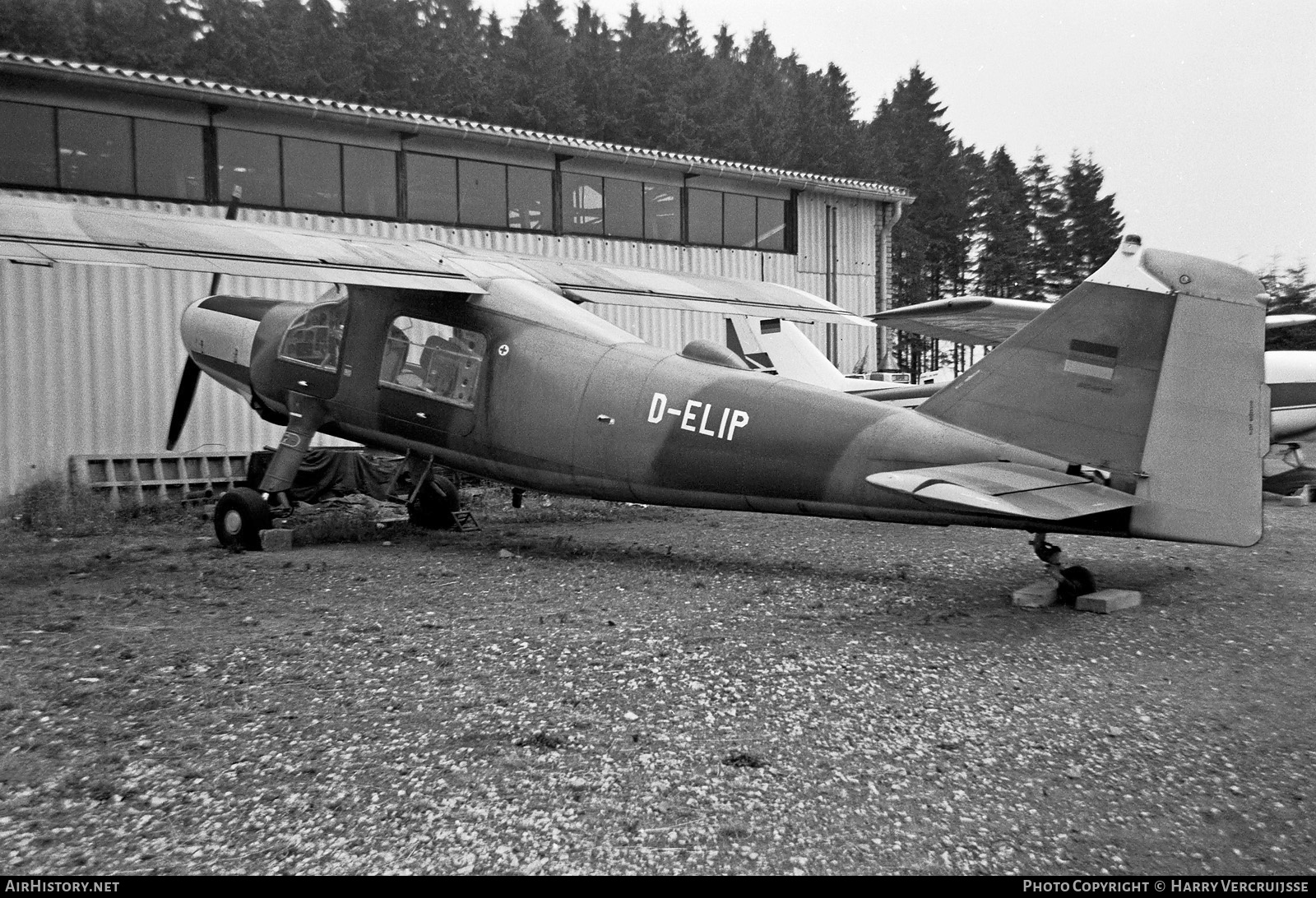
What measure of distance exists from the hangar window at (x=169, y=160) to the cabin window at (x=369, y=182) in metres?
2.27

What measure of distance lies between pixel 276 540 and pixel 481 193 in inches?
382

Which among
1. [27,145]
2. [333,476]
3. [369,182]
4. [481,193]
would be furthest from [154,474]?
[481,193]

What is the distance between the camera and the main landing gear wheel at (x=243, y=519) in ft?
32.6

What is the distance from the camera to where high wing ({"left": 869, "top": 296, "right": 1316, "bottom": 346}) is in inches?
423

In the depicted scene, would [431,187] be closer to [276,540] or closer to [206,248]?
[276,540]

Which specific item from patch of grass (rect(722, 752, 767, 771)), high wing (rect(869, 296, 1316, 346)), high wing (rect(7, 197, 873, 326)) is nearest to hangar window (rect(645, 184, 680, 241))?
high wing (rect(7, 197, 873, 326))

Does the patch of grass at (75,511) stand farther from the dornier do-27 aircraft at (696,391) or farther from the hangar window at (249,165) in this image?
the hangar window at (249,165)

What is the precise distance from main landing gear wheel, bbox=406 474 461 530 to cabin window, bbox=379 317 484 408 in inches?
58.8

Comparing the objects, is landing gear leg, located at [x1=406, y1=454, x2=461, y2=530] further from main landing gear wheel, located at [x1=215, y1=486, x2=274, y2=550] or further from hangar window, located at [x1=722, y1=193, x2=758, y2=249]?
hangar window, located at [x1=722, y1=193, x2=758, y2=249]

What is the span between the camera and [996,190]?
57.9m

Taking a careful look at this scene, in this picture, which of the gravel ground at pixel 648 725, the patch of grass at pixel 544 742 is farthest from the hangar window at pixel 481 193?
the patch of grass at pixel 544 742

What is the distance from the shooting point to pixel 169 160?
14.9 meters
